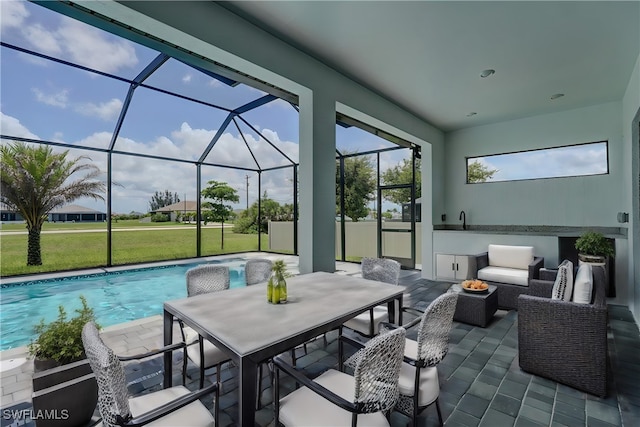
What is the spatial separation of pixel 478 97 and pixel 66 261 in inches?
371

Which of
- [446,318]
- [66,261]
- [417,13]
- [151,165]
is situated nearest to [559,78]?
[417,13]

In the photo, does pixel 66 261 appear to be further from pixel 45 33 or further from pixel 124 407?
pixel 124 407

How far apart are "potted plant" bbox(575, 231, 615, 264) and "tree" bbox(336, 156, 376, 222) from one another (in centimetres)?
426

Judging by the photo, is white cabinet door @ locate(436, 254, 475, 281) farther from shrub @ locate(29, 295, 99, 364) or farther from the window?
shrub @ locate(29, 295, 99, 364)

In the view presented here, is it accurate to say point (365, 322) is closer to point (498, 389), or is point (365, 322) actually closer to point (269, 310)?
point (269, 310)

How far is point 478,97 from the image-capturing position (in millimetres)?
4625

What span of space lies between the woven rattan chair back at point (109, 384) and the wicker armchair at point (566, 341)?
292 centimetres

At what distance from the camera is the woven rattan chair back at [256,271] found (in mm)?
2971

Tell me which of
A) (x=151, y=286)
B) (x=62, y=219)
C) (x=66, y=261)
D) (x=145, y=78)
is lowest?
(x=151, y=286)

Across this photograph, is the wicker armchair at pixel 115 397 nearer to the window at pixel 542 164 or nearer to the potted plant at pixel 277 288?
the potted plant at pixel 277 288

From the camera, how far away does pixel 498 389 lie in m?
2.26

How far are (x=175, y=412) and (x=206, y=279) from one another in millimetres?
1326

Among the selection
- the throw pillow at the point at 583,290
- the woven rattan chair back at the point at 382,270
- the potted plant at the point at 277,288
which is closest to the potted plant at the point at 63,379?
the potted plant at the point at 277,288

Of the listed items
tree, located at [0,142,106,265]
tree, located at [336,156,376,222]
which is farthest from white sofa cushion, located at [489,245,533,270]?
tree, located at [0,142,106,265]
